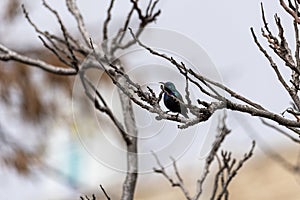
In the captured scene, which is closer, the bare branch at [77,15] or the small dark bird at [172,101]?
the small dark bird at [172,101]

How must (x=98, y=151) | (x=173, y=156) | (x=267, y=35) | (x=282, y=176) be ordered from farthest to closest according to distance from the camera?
(x=282, y=176), (x=98, y=151), (x=173, y=156), (x=267, y=35)

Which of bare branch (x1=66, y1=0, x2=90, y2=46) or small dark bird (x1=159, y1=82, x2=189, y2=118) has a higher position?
bare branch (x1=66, y1=0, x2=90, y2=46)

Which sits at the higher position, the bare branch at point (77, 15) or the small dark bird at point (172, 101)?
the bare branch at point (77, 15)

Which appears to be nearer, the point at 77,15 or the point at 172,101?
the point at 172,101

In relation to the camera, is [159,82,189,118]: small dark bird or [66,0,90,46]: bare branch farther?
[66,0,90,46]: bare branch

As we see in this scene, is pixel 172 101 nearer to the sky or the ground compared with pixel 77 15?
nearer to the ground

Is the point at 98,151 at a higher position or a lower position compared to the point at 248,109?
higher

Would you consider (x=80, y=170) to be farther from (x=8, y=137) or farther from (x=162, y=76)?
(x=162, y=76)

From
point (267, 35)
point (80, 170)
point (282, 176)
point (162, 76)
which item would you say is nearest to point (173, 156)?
point (162, 76)
